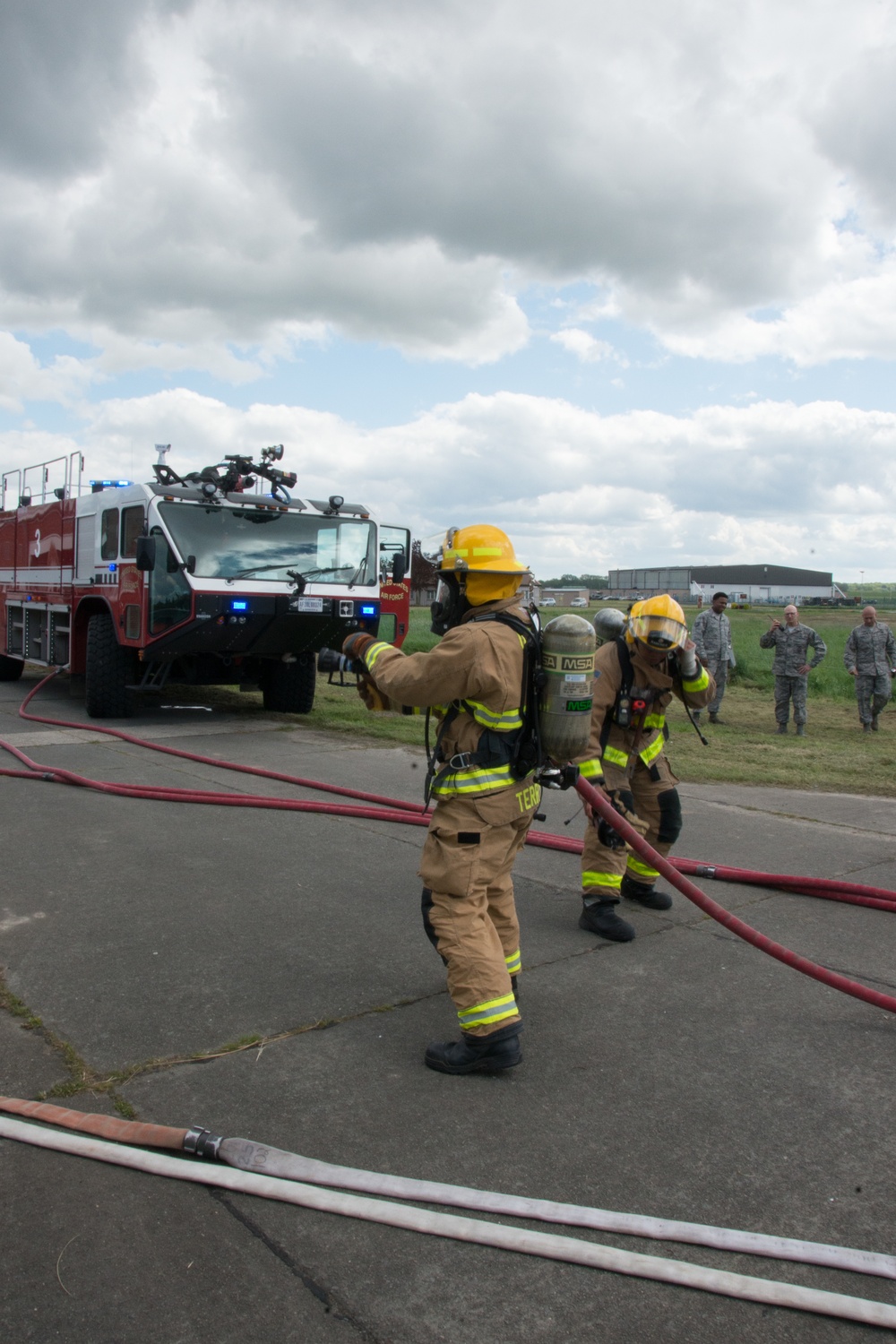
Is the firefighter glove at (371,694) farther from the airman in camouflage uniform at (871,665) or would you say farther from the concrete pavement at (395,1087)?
the airman in camouflage uniform at (871,665)

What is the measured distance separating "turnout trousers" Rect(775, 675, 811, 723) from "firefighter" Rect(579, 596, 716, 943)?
753cm

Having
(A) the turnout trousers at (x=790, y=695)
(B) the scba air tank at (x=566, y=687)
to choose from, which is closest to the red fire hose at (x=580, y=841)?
(B) the scba air tank at (x=566, y=687)

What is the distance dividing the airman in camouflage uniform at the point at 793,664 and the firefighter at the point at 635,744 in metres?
7.53

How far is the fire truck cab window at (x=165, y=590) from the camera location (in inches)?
399

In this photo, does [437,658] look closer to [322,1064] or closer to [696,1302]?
[322,1064]

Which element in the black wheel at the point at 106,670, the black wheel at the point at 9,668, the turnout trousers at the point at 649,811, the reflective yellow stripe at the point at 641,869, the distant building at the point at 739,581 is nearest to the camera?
the turnout trousers at the point at 649,811

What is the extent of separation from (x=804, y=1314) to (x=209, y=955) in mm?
2673

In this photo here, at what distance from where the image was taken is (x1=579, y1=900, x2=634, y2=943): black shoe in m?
4.47

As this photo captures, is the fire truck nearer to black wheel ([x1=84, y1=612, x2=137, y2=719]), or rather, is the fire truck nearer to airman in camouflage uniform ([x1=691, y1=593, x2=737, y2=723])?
black wheel ([x1=84, y1=612, x2=137, y2=719])

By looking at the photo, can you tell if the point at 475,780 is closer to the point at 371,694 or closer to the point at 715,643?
the point at 371,694

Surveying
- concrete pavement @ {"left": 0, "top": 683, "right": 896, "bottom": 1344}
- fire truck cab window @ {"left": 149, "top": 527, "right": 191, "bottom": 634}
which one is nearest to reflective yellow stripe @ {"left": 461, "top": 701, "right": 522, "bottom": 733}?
concrete pavement @ {"left": 0, "top": 683, "right": 896, "bottom": 1344}

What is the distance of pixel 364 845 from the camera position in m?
6.07

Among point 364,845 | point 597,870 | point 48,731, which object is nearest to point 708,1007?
point 597,870

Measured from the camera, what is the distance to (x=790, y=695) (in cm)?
1214
